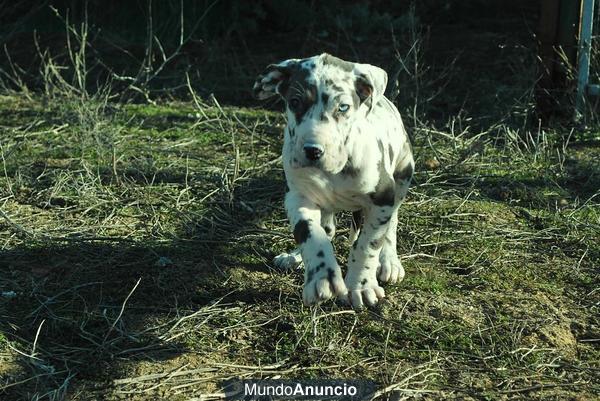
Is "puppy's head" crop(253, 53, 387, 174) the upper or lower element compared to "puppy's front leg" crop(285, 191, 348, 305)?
upper

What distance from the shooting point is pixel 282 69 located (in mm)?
4871

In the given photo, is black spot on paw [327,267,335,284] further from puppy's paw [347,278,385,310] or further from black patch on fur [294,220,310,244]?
puppy's paw [347,278,385,310]

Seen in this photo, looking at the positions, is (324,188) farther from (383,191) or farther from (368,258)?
(368,258)

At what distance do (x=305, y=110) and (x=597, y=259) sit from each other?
87.4 inches

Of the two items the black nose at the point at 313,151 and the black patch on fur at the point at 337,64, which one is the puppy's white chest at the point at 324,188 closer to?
the black nose at the point at 313,151

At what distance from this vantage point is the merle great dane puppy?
15.2 ft

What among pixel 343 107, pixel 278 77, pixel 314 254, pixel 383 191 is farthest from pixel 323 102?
pixel 314 254

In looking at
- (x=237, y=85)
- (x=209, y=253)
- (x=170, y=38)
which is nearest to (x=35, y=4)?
(x=170, y=38)

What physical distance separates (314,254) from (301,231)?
0.17 meters

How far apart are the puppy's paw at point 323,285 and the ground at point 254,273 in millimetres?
153

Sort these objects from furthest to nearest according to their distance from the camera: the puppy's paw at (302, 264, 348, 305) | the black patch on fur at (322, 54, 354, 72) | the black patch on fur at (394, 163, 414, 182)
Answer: the black patch on fur at (394, 163, 414, 182) → the black patch on fur at (322, 54, 354, 72) → the puppy's paw at (302, 264, 348, 305)

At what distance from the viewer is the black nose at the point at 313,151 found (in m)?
4.49

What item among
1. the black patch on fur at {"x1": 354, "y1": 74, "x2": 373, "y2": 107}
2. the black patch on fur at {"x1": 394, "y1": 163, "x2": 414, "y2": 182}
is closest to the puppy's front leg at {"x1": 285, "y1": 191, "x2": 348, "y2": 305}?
the black patch on fur at {"x1": 354, "y1": 74, "x2": 373, "y2": 107}

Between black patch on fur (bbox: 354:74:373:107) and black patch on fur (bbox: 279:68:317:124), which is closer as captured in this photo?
black patch on fur (bbox: 279:68:317:124)
